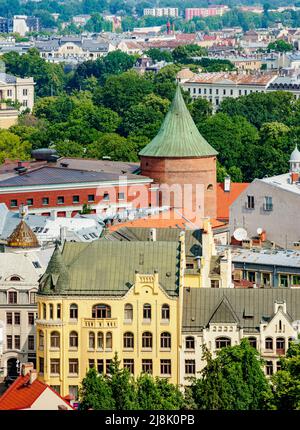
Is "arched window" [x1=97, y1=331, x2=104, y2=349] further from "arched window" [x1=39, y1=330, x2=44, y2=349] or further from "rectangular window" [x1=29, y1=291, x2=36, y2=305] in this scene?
"rectangular window" [x1=29, y1=291, x2=36, y2=305]

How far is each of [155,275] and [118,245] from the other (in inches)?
132

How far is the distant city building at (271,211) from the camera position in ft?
340

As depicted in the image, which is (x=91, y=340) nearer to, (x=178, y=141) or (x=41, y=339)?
(x=41, y=339)

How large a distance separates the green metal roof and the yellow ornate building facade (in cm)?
4

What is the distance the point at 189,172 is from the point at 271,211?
45.2ft

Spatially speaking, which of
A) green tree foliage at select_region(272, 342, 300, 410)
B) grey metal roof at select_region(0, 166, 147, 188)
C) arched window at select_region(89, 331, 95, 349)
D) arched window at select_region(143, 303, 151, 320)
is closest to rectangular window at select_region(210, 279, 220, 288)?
arched window at select_region(143, 303, 151, 320)

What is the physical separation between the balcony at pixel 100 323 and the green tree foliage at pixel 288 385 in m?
8.87

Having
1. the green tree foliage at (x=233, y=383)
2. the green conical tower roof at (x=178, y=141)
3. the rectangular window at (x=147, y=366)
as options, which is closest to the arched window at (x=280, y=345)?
the green tree foliage at (x=233, y=383)

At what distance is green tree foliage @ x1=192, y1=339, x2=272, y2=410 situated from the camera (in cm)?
6731

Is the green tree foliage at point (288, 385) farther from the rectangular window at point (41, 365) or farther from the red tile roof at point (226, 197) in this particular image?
the red tile roof at point (226, 197)

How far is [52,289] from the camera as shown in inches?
3007

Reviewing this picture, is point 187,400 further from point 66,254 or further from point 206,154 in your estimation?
point 206,154

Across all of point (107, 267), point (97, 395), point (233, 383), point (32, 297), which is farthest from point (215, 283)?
point (97, 395)

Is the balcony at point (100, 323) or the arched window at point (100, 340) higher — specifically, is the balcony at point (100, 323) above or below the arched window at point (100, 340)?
above
